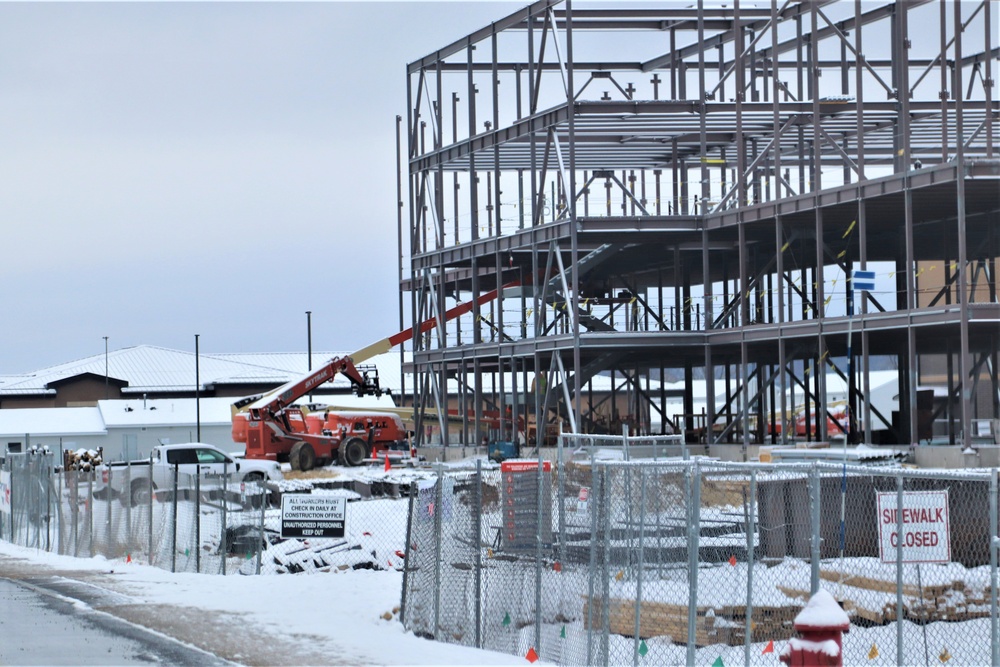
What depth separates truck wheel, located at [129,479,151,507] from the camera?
23.8 m

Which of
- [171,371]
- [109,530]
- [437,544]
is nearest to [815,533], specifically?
[437,544]

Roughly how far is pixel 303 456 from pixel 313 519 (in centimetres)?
2850

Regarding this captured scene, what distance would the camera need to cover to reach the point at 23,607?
1723 cm

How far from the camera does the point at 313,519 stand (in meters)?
20.0

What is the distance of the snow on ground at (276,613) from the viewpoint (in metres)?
13.9

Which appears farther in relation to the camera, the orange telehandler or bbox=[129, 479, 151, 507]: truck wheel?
the orange telehandler

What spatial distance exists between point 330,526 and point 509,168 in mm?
38569

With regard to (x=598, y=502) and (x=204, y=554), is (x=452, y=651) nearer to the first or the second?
(x=598, y=502)

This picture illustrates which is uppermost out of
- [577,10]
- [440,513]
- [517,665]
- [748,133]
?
[577,10]

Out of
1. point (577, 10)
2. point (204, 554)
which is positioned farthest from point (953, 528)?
point (577, 10)

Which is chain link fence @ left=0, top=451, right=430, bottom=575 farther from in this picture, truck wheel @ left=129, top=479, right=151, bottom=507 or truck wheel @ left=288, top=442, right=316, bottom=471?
truck wheel @ left=288, top=442, right=316, bottom=471

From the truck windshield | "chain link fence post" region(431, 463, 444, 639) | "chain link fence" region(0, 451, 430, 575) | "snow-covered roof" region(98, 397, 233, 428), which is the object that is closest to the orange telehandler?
the truck windshield

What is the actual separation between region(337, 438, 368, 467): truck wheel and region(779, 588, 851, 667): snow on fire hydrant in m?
42.5

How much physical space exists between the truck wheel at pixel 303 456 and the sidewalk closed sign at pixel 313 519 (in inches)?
1108
